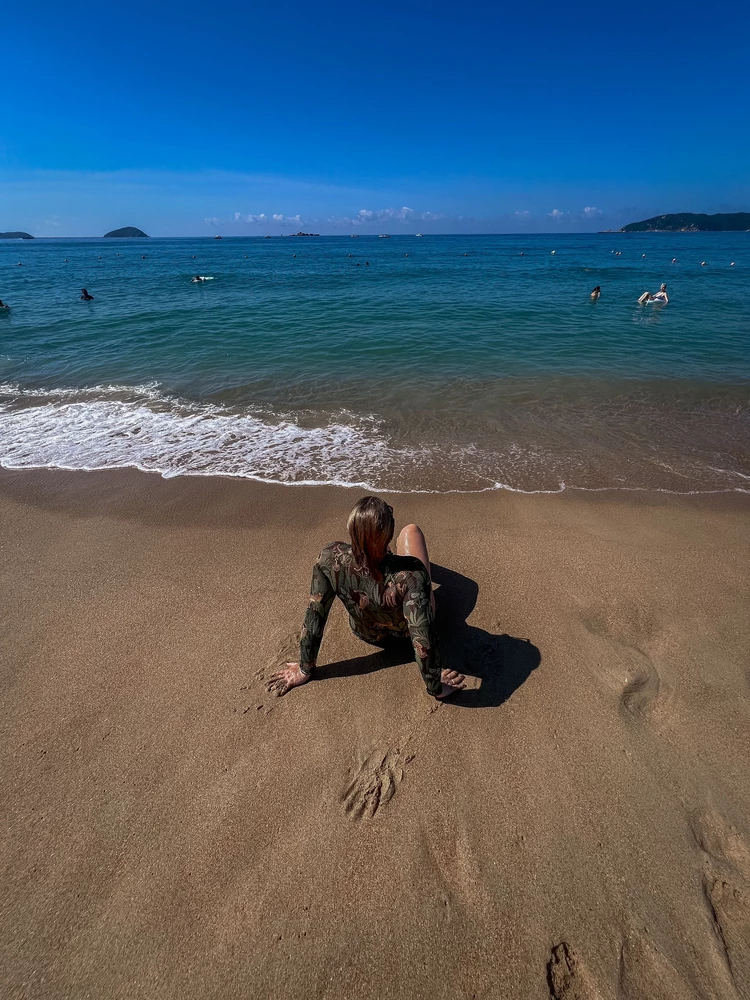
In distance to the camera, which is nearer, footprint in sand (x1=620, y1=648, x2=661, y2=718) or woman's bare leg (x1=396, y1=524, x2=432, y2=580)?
footprint in sand (x1=620, y1=648, x2=661, y2=718)

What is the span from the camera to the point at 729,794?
9.08 ft

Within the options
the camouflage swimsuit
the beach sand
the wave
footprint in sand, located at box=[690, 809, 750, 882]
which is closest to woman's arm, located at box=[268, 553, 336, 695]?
the camouflage swimsuit

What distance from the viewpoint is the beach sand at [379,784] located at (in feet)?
7.15

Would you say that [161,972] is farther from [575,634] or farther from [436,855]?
[575,634]

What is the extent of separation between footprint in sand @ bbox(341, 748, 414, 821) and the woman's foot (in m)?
0.55

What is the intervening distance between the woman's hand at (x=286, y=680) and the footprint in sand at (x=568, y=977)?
7.10 ft

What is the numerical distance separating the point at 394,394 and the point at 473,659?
7.57m

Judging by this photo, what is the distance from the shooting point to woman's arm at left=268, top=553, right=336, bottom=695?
317 cm

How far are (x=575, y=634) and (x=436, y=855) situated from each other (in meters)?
2.22

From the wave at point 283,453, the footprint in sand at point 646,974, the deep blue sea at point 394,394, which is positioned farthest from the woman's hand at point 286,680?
the deep blue sea at point 394,394

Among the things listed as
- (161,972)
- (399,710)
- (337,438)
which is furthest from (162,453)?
(161,972)

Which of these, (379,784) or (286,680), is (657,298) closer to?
(286,680)

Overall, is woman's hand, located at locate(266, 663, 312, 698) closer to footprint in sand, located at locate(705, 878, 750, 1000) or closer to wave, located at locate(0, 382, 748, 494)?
footprint in sand, located at locate(705, 878, 750, 1000)

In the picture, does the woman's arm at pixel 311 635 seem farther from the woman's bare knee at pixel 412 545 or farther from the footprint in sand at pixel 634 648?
the footprint in sand at pixel 634 648
